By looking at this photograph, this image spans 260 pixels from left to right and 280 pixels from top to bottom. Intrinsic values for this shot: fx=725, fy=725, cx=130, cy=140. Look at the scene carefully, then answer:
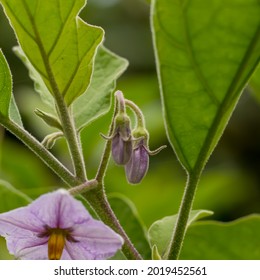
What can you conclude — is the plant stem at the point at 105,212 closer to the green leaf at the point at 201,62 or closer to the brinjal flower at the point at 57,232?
the brinjal flower at the point at 57,232

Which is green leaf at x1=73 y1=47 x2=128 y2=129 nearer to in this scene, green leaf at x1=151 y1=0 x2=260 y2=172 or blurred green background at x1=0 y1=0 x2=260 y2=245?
green leaf at x1=151 y1=0 x2=260 y2=172

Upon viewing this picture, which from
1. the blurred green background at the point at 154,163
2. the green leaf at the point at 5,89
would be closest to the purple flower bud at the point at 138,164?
the green leaf at the point at 5,89

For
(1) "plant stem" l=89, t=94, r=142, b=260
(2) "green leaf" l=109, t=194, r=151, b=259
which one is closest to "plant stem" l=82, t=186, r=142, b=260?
(1) "plant stem" l=89, t=94, r=142, b=260

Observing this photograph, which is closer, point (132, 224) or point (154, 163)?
point (132, 224)

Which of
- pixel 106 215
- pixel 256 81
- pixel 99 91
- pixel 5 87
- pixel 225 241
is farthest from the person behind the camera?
pixel 256 81

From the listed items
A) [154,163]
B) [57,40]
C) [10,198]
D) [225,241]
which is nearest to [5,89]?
[57,40]

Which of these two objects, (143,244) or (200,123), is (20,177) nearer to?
(143,244)

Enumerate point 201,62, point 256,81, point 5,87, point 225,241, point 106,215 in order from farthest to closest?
point 256,81
point 225,241
point 5,87
point 106,215
point 201,62

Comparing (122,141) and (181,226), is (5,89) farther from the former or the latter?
(181,226)
